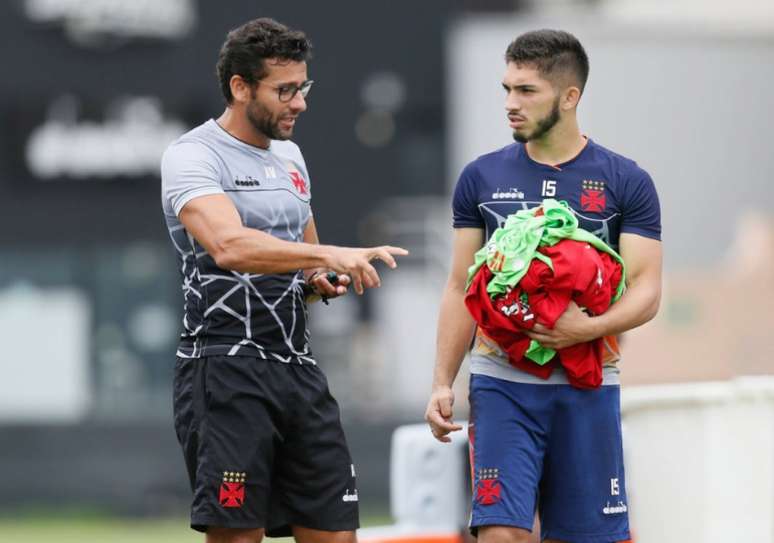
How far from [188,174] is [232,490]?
119 centimetres

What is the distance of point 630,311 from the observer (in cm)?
701

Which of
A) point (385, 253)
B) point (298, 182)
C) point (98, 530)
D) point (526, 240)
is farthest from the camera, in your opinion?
point (98, 530)

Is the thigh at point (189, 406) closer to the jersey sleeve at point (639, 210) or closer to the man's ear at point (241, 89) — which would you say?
the man's ear at point (241, 89)

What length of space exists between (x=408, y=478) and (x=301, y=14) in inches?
696

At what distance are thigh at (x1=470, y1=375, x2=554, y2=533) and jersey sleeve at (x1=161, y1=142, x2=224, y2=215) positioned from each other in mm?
1293

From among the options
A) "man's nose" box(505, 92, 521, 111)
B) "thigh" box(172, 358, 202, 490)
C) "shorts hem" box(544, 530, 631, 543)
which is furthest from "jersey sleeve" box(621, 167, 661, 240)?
"thigh" box(172, 358, 202, 490)

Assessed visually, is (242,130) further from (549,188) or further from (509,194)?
(549,188)

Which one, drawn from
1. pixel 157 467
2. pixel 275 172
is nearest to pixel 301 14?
pixel 157 467

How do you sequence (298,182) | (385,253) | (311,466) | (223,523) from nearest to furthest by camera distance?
(385,253) → (223,523) → (311,466) → (298,182)

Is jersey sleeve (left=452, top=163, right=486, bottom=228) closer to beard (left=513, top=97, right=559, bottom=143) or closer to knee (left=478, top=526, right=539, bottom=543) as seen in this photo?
beard (left=513, top=97, right=559, bottom=143)

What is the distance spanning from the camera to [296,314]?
24.1 ft

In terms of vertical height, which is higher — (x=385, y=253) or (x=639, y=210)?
(x=639, y=210)

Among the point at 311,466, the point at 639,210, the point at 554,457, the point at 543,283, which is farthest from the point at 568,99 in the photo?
the point at 311,466

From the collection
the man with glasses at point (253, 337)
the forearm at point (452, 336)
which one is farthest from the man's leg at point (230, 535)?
the forearm at point (452, 336)
